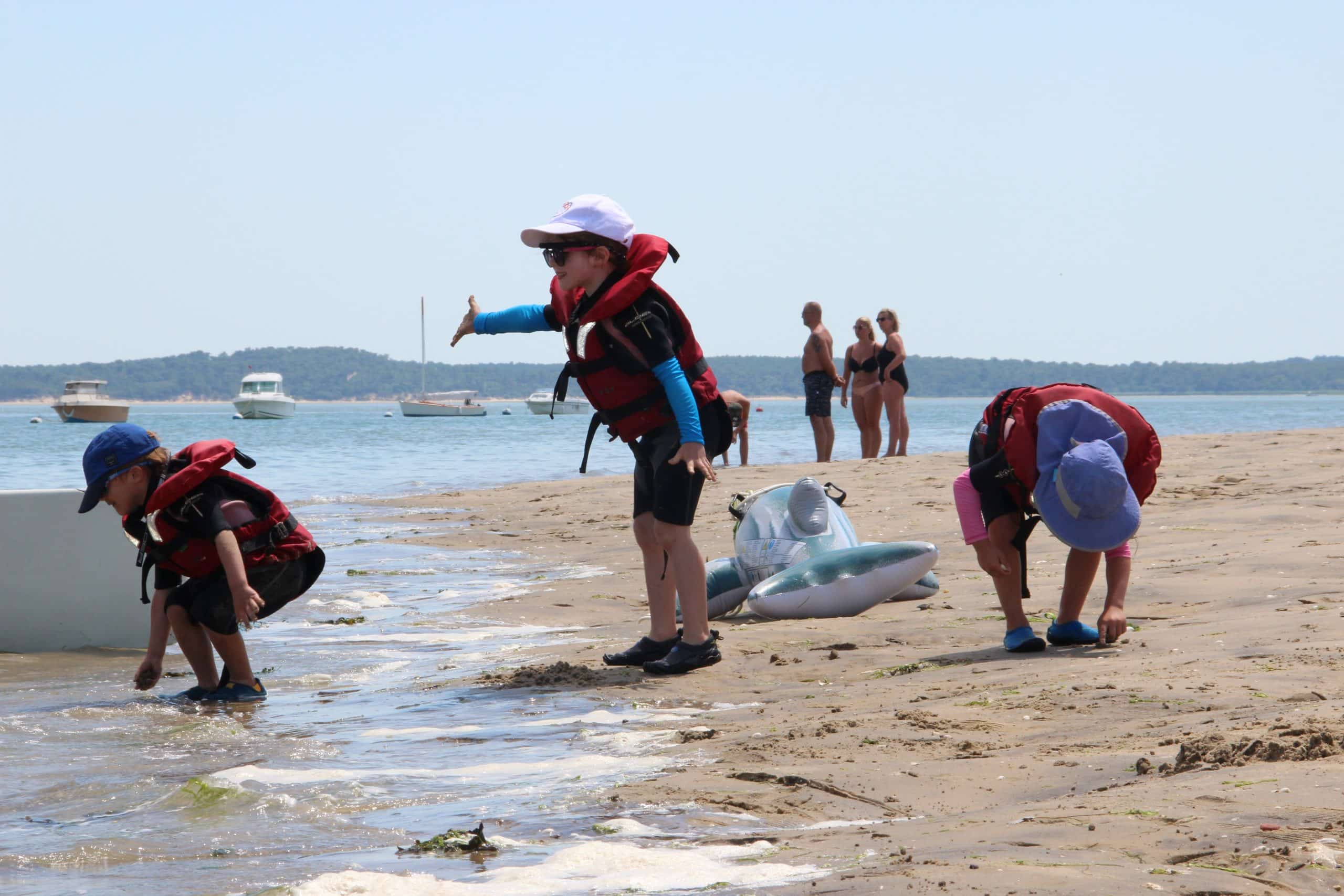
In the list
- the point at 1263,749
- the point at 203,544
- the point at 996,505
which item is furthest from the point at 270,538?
the point at 1263,749

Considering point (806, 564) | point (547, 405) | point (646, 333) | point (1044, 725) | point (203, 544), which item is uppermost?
point (646, 333)

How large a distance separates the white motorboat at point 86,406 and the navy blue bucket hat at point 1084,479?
186 ft

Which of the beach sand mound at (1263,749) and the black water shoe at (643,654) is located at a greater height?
the beach sand mound at (1263,749)

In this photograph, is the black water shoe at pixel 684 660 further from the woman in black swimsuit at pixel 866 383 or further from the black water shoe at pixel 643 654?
the woman in black swimsuit at pixel 866 383

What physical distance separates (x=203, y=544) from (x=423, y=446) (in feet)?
90.1

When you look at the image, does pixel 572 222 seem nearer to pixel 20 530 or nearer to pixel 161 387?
pixel 20 530

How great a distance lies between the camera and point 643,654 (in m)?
4.72

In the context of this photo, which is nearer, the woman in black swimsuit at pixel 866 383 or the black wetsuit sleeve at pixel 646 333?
the black wetsuit sleeve at pixel 646 333

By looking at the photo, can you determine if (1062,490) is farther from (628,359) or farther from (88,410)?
(88,410)

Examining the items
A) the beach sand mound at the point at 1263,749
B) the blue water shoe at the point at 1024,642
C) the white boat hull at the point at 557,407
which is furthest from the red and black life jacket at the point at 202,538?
the white boat hull at the point at 557,407

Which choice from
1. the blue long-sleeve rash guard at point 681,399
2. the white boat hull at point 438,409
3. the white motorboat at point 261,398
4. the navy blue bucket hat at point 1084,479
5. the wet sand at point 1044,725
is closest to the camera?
the wet sand at point 1044,725

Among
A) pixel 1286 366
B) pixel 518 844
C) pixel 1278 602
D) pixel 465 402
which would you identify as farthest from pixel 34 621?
pixel 1286 366

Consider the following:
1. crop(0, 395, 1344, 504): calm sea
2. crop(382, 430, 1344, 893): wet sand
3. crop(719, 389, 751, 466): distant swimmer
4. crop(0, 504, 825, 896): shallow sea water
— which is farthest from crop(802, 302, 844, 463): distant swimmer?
crop(0, 504, 825, 896): shallow sea water

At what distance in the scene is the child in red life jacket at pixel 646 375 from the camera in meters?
4.36
